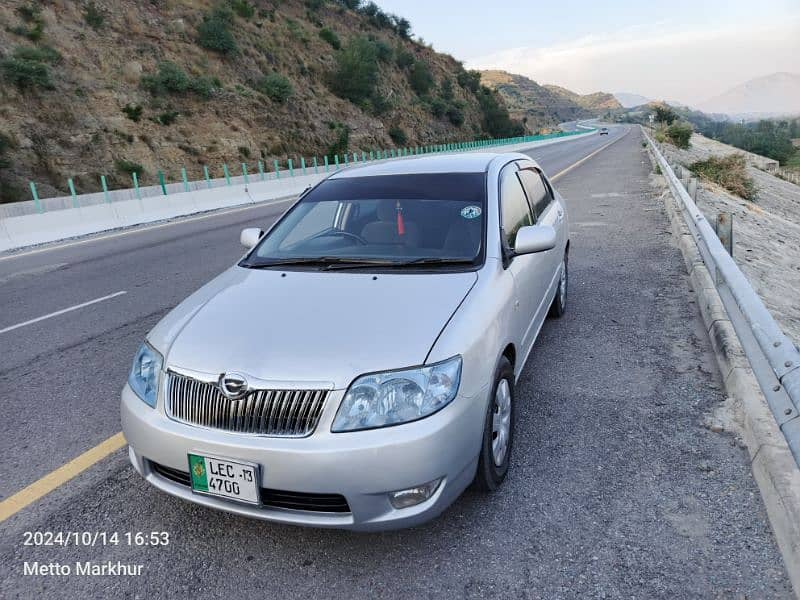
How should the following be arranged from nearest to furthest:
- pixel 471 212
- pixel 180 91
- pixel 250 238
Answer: pixel 471 212 → pixel 250 238 → pixel 180 91

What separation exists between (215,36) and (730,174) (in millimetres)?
33379

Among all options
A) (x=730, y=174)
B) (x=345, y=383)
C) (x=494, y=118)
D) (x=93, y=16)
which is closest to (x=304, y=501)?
(x=345, y=383)

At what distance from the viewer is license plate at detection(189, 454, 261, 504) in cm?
249

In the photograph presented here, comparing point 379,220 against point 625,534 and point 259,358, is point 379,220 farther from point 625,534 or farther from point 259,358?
point 625,534

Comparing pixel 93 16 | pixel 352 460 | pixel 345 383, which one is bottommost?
pixel 352 460

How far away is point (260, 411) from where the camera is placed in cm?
251

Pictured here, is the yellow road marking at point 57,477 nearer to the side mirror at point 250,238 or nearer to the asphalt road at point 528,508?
the asphalt road at point 528,508

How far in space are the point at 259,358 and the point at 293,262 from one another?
1221mm

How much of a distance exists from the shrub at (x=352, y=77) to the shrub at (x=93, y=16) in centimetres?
1904

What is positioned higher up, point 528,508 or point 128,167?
point 128,167

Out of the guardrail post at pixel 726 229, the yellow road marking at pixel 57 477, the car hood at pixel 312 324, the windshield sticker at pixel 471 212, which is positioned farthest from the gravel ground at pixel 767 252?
the yellow road marking at pixel 57 477

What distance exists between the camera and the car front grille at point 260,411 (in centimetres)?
248

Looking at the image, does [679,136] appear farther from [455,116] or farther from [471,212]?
[471,212]

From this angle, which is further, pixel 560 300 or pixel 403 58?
pixel 403 58
